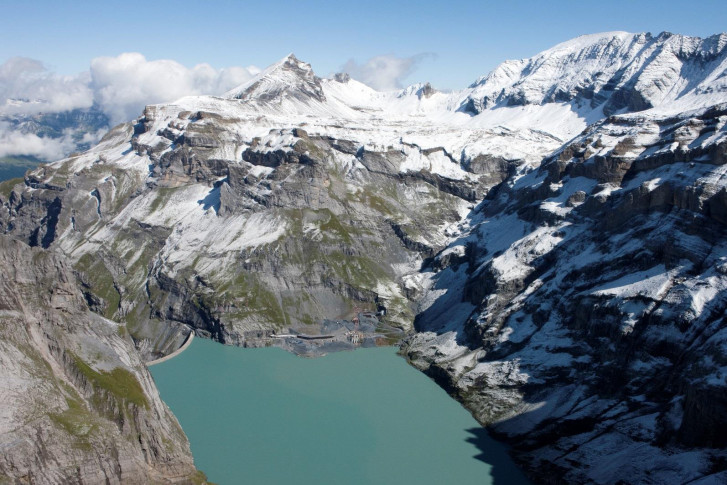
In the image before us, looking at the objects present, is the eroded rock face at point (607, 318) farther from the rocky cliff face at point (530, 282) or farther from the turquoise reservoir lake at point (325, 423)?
the turquoise reservoir lake at point (325, 423)

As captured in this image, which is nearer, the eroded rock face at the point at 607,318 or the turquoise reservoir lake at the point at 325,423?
the eroded rock face at the point at 607,318

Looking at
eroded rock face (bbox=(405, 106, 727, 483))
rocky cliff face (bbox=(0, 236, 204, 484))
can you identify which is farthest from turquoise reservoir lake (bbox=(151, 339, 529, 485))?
rocky cliff face (bbox=(0, 236, 204, 484))

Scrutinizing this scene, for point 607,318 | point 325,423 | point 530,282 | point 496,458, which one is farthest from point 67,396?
point 530,282

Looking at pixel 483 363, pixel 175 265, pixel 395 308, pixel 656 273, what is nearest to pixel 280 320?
pixel 395 308

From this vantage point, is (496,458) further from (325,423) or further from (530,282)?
(530,282)

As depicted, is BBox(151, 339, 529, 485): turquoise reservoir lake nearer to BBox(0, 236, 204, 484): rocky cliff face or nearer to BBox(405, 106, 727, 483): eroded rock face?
BBox(405, 106, 727, 483): eroded rock face

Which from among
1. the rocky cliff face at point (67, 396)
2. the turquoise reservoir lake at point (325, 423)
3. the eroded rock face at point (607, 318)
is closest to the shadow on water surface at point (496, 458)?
the turquoise reservoir lake at point (325, 423)

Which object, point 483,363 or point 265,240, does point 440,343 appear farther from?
point 265,240
